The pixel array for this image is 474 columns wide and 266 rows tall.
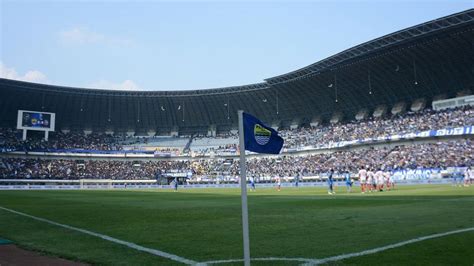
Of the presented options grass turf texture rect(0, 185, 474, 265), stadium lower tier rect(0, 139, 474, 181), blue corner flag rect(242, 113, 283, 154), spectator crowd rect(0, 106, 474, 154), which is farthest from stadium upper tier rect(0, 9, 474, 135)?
blue corner flag rect(242, 113, 283, 154)

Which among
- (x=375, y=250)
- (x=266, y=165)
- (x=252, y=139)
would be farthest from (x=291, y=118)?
(x=252, y=139)

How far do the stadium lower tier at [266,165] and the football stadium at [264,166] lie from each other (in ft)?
1.18

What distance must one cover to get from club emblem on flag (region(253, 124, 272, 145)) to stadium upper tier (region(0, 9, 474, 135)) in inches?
1913

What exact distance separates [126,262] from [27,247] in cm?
344

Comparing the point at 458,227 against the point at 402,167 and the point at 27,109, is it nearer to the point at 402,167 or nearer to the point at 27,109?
the point at 402,167

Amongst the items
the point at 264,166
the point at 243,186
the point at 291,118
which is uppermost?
the point at 291,118

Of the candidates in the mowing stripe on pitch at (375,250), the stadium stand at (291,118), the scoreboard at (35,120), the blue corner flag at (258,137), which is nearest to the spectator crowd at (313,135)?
the stadium stand at (291,118)

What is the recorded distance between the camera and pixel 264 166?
79.4 metres

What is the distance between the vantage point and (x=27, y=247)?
949 centimetres

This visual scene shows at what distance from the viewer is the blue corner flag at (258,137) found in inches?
263

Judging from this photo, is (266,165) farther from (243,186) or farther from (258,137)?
(243,186)

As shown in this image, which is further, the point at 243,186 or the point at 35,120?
the point at 35,120

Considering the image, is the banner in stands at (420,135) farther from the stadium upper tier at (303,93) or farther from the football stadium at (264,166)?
the stadium upper tier at (303,93)

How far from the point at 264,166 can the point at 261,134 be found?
240 feet
